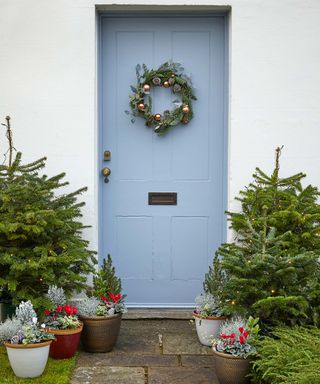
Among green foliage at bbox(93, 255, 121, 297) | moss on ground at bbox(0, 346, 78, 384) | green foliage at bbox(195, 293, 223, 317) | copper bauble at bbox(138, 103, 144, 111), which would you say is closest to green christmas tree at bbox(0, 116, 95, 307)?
green foliage at bbox(93, 255, 121, 297)

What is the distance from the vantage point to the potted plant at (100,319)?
4898mm

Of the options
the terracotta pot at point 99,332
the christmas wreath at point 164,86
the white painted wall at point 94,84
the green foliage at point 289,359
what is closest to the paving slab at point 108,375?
the terracotta pot at point 99,332

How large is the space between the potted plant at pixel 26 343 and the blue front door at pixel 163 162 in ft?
5.11

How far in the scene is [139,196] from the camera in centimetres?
592

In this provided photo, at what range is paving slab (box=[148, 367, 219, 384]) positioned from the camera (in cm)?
437

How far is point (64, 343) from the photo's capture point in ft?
15.4

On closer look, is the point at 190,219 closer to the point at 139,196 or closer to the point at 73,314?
the point at 139,196

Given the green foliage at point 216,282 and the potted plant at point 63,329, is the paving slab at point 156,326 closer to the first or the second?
the green foliage at point 216,282

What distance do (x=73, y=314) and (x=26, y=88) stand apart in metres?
2.08

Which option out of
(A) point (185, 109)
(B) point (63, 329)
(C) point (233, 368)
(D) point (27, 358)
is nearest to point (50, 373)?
(D) point (27, 358)

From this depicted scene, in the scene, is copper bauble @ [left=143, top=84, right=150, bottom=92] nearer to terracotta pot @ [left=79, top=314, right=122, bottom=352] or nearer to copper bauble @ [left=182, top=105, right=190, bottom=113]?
copper bauble @ [left=182, top=105, right=190, bottom=113]

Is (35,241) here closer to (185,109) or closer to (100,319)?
(100,319)

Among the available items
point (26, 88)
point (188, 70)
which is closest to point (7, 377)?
point (26, 88)

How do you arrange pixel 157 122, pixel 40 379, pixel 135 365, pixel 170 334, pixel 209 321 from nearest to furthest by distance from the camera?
pixel 40 379, pixel 135 365, pixel 209 321, pixel 170 334, pixel 157 122
